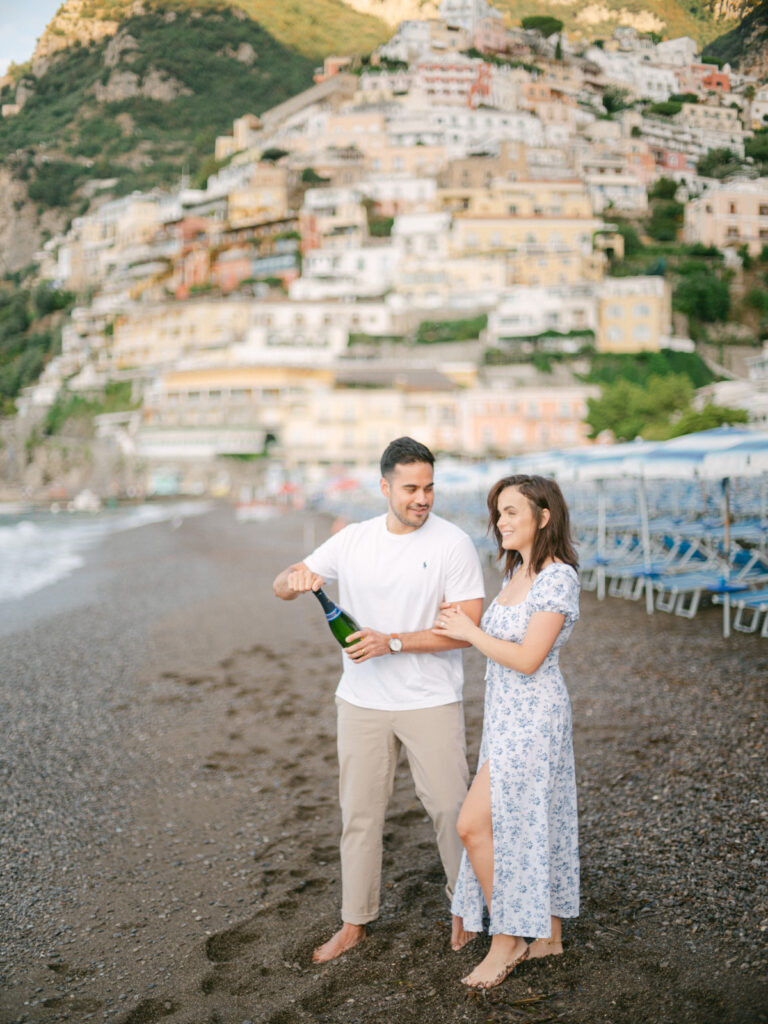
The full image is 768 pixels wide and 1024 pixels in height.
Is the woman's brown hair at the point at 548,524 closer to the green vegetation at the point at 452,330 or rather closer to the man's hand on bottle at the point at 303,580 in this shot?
the man's hand on bottle at the point at 303,580

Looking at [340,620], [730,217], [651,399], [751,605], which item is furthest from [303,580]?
[730,217]

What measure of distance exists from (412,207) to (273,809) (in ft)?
258

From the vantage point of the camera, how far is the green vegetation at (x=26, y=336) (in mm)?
86250

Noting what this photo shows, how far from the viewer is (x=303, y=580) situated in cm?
272

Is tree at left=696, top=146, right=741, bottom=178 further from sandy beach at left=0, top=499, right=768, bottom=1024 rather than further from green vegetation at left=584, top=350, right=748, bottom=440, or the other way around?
sandy beach at left=0, top=499, right=768, bottom=1024

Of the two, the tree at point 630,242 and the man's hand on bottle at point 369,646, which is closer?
the man's hand on bottle at point 369,646

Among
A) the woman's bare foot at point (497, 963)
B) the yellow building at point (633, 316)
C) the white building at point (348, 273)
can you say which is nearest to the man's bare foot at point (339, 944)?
the woman's bare foot at point (497, 963)

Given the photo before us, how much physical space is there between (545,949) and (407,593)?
1200 mm

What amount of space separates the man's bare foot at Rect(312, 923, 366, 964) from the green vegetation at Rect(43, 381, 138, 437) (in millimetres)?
68764

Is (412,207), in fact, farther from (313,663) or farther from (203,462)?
(313,663)

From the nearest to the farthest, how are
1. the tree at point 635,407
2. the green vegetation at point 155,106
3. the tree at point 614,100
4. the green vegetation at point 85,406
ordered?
the green vegetation at point 155,106, the tree at point 635,407, the green vegetation at point 85,406, the tree at point 614,100

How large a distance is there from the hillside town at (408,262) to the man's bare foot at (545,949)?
3640 centimetres

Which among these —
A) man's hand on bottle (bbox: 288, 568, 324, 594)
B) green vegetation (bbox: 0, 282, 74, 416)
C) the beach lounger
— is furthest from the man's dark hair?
green vegetation (bbox: 0, 282, 74, 416)

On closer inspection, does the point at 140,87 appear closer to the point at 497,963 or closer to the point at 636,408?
the point at 636,408
